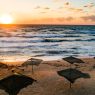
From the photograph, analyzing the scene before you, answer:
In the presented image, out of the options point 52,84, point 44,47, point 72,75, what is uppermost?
point 72,75

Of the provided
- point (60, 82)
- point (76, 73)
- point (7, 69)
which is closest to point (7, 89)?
point (76, 73)

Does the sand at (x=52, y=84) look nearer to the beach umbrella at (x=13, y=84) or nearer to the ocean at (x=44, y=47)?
the beach umbrella at (x=13, y=84)

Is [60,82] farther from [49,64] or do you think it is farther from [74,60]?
[49,64]

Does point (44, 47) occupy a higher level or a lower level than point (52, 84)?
lower

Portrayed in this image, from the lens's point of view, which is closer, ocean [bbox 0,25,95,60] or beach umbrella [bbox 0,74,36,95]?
beach umbrella [bbox 0,74,36,95]

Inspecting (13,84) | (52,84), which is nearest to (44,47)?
(52,84)

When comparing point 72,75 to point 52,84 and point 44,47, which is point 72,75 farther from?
point 44,47

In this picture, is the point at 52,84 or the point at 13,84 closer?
the point at 13,84

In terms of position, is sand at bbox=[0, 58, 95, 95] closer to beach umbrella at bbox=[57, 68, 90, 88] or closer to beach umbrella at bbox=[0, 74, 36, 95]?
beach umbrella at bbox=[57, 68, 90, 88]

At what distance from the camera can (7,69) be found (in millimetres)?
20469

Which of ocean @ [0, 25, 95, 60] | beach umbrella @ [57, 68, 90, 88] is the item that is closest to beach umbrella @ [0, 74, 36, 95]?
beach umbrella @ [57, 68, 90, 88]

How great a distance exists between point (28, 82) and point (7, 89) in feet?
2.60

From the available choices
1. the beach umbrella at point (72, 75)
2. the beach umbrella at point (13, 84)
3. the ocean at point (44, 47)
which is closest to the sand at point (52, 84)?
the beach umbrella at point (72, 75)

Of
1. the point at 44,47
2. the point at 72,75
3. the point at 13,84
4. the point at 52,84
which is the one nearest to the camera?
the point at 13,84
